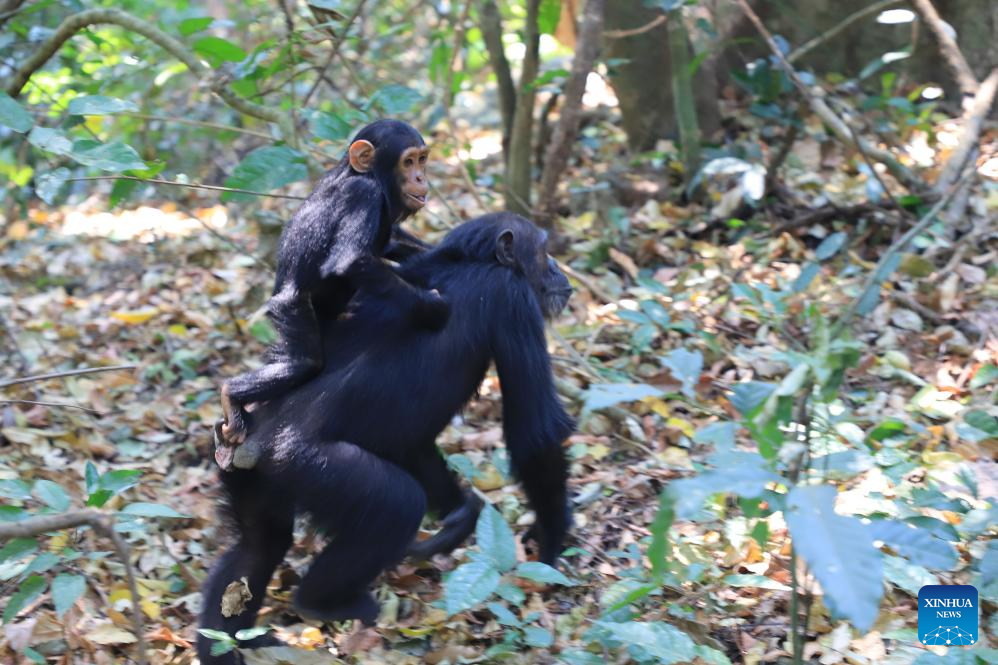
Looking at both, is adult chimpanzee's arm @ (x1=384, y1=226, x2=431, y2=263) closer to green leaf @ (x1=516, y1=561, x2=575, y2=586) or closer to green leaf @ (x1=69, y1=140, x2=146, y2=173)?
green leaf @ (x1=69, y1=140, x2=146, y2=173)

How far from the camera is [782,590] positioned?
14.4 feet

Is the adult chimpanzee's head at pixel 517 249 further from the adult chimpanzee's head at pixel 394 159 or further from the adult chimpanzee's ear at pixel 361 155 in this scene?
the adult chimpanzee's ear at pixel 361 155

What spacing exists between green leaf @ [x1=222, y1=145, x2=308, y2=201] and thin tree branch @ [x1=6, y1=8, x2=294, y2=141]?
0.72 m


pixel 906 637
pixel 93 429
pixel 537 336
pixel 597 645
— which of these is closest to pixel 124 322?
pixel 93 429

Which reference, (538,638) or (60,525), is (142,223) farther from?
(60,525)

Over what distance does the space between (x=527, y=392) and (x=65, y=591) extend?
2157 mm

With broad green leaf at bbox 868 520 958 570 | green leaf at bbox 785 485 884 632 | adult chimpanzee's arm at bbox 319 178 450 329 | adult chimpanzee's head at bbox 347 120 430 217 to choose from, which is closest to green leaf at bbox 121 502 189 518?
adult chimpanzee's arm at bbox 319 178 450 329

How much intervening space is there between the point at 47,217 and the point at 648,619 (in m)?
8.74

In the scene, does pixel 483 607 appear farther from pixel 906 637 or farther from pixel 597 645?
pixel 906 637

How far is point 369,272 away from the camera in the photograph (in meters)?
4.53

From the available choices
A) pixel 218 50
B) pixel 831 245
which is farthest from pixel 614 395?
pixel 218 50

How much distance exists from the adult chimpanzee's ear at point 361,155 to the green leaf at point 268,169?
633mm

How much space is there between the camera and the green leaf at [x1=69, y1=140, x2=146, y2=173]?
3954mm

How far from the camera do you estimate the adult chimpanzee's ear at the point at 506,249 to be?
4.89 m
